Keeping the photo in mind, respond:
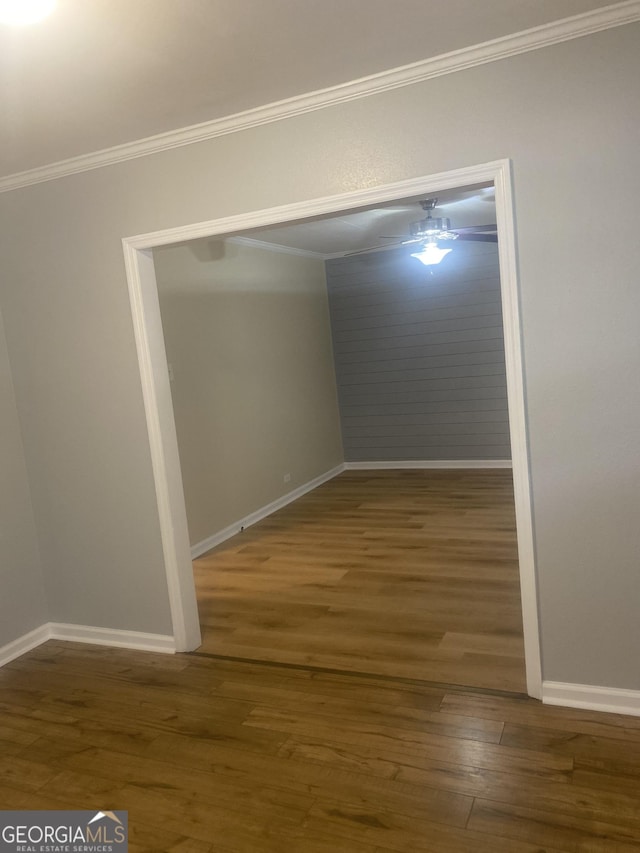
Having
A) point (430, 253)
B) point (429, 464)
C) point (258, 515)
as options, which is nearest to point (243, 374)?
point (258, 515)

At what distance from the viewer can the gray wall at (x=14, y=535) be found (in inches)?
137

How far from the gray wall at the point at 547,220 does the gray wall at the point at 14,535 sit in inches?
29.0

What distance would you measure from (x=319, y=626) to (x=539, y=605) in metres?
1.35

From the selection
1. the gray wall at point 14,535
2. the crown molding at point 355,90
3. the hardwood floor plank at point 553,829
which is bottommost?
the hardwood floor plank at point 553,829

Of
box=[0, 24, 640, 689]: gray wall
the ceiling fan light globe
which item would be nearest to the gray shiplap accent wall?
the ceiling fan light globe

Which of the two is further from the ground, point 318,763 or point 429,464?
point 429,464

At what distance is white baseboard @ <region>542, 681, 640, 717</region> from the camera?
247cm

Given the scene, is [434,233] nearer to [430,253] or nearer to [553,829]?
[430,253]

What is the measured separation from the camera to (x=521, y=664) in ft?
9.56

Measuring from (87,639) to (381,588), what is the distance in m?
1.75

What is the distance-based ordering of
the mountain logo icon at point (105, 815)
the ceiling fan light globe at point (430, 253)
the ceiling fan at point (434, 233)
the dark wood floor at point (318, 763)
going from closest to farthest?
the dark wood floor at point (318, 763)
the mountain logo icon at point (105, 815)
the ceiling fan at point (434, 233)
the ceiling fan light globe at point (430, 253)

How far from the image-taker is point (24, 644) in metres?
3.60

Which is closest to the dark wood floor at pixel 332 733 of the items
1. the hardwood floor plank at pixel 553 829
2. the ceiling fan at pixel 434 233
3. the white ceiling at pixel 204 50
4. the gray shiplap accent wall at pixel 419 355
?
the hardwood floor plank at pixel 553 829

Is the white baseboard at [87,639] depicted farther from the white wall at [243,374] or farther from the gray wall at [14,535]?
the white wall at [243,374]
